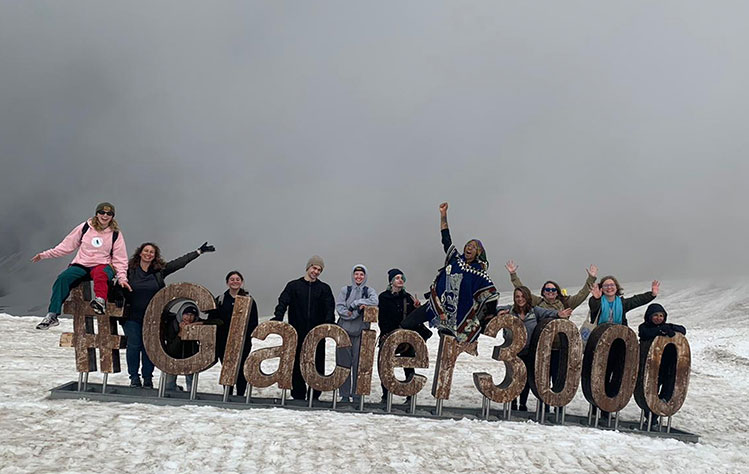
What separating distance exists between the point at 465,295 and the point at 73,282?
20.9 feet

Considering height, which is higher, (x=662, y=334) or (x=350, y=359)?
(x=662, y=334)

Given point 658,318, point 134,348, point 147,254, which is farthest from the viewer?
point 658,318

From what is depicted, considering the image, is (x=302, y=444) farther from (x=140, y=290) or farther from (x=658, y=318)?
(x=658, y=318)

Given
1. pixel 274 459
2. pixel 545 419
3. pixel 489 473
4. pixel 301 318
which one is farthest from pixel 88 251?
pixel 545 419

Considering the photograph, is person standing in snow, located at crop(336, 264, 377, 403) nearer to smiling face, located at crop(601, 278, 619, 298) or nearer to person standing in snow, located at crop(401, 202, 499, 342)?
person standing in snow, located at crop(401, 202, 499, 342)

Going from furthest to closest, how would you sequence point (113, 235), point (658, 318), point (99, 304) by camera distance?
point (658, 318), point (113, 235), point (99, 304)

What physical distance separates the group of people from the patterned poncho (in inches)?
0.7

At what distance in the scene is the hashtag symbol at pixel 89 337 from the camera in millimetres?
8859

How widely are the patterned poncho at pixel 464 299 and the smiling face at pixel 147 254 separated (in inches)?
195

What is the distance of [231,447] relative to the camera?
6.70 m

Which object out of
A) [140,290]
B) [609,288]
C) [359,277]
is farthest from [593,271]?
[140,290]

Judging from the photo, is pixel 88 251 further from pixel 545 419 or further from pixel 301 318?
pixel 545 419

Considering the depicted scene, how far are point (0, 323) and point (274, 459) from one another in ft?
68.0

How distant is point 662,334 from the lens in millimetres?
9312
